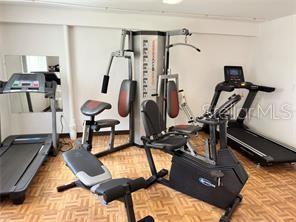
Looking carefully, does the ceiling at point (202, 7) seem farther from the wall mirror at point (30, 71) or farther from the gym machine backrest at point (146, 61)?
the wall mirror at point (30, 71)

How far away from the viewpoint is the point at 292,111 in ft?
12.8

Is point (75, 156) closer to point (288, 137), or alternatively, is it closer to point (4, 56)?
point (4, 56)

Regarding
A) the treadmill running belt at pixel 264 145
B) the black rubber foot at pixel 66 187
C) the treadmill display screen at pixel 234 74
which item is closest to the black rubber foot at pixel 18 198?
the black rubber foot at pixel 66 187

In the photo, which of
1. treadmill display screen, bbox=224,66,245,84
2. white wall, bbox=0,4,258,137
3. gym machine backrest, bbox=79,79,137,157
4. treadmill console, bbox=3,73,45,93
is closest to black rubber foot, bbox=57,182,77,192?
gym machine backrest, bbox=79,79,137,157

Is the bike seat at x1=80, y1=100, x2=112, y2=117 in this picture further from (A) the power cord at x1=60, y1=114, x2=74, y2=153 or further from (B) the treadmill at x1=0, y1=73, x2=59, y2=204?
(A) the power cord at x1=60, y1=114, x2=74, y2=153

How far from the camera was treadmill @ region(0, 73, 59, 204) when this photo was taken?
7.97ft

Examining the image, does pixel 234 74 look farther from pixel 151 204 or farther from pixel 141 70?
pixel 151 204

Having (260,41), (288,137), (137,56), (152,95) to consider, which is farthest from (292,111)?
(137,56)

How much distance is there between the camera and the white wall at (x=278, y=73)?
3871 mm

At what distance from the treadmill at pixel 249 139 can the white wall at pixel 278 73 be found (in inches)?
10.2

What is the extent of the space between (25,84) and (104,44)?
58.5 inches

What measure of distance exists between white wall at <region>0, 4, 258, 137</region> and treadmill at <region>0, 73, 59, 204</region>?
26.6 inches

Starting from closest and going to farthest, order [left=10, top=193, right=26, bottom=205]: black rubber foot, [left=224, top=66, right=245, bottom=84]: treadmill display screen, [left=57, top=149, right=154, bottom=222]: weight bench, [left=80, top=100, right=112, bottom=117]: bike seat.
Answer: [left=57, top=149, right=154, bottom=222]: weight bench → [left=10, top=193, right=26, bottom=205]: black rubber foot → [left=80, top=100, right=112, bottom=117]: bike seat → [left=224, top=66, right=245, bottom=84]: treadmill display screen

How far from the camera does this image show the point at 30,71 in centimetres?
398
